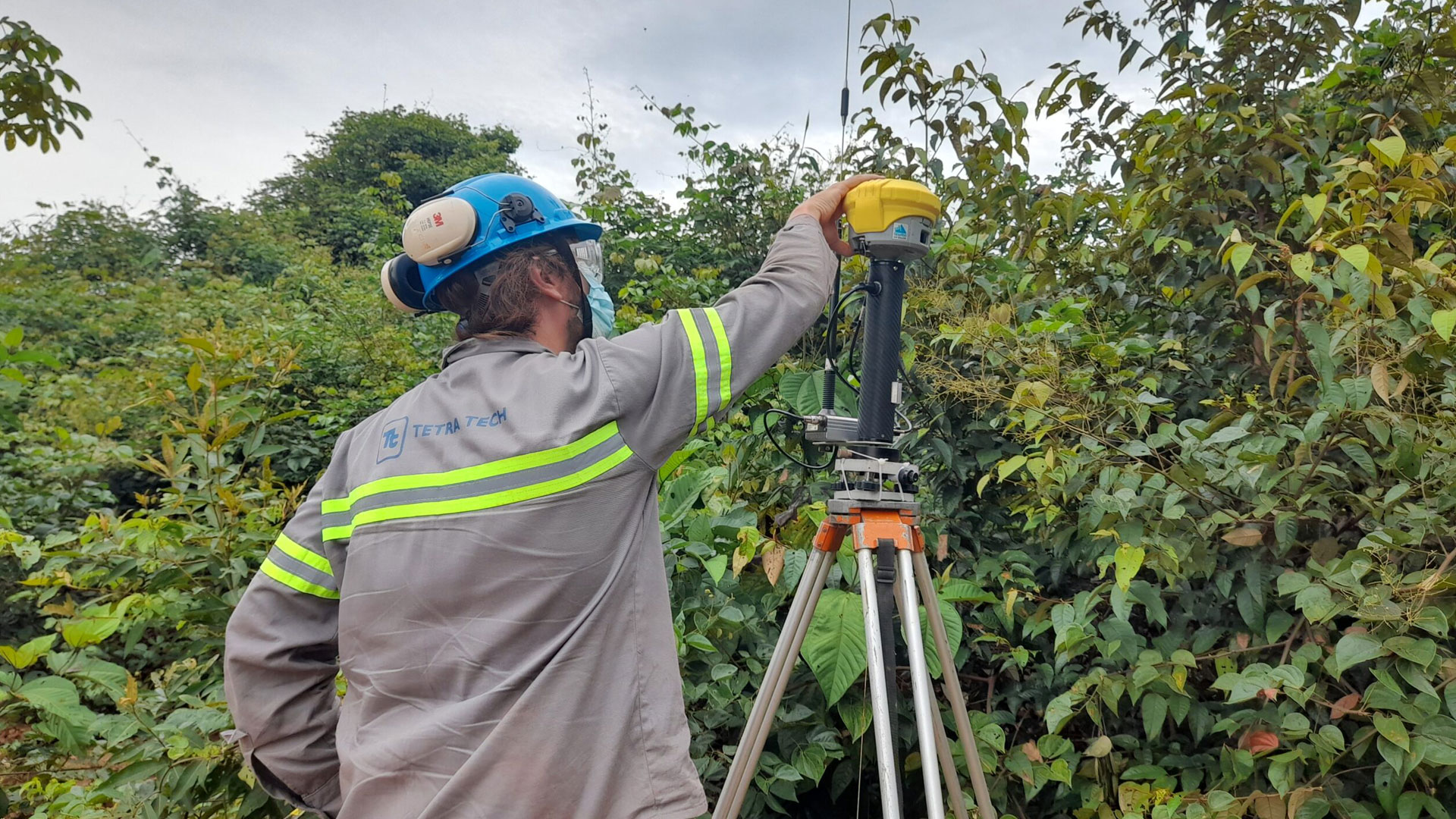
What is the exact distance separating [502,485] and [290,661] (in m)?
0.59

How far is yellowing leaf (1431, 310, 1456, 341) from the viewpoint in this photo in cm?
136

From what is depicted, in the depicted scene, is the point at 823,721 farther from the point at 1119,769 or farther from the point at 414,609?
the point at 414,609

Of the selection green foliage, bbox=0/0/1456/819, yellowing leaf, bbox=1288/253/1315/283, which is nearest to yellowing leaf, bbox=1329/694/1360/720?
green foliage, bbox=0/0/1456/819

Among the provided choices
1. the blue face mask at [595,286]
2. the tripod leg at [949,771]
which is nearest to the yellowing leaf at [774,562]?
the tripod leg at [949,771]

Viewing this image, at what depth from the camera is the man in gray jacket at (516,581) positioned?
1268 millimetres

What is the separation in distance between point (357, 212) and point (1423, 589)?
13000 millimetres

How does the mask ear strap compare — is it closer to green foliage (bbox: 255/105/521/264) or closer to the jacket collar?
the jacket collar

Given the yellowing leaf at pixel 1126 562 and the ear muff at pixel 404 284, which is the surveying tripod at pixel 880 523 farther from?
the ear muff at pixel 404 284

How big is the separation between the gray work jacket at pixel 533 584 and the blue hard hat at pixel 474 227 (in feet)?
0.82

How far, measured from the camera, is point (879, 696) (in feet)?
4.88

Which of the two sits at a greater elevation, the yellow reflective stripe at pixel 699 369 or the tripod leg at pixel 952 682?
the yellow reflective stripe at pixel 699 369

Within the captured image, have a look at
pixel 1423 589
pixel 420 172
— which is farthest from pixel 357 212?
pixel 1423 589

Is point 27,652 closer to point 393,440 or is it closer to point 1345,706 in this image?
point 393,440

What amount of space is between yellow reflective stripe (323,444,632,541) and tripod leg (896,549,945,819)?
0.58 meters
